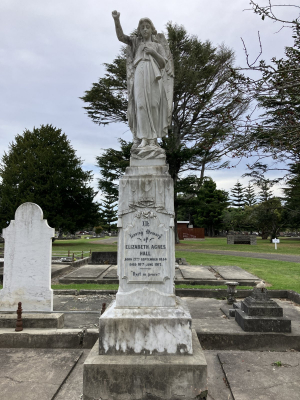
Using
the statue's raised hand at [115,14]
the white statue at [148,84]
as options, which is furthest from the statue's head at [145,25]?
the statue's raised hand at [115,14]

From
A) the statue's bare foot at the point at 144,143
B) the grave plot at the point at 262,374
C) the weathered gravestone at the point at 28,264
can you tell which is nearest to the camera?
the grave plot at the point at 262,374

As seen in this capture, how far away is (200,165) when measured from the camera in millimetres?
26188

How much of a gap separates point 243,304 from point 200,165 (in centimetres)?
2180

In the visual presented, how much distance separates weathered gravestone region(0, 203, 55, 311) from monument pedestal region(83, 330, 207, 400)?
9.20ft

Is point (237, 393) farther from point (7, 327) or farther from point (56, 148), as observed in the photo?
point (56, 148)

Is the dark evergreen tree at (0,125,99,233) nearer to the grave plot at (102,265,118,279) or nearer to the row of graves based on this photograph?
the grave plot at (102,265,118,279)

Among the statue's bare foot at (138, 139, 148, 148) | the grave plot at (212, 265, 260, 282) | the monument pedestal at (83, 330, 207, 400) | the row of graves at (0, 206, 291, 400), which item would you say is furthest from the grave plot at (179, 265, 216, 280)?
the monument pedestal at (83, 330, 207, 400)

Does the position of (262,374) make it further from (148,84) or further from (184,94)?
(184,94)

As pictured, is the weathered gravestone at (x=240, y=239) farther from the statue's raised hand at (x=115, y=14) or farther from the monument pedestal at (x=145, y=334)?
the statue's raised hand at (x=115, y=14)

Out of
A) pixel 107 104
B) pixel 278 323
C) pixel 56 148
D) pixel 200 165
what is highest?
pixel 107 104

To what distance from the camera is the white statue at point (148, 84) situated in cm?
406

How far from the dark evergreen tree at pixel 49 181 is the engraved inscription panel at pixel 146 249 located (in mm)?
23028

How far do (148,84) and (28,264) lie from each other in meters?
3.90

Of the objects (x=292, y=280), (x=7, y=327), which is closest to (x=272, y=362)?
(x=7, y=327)
